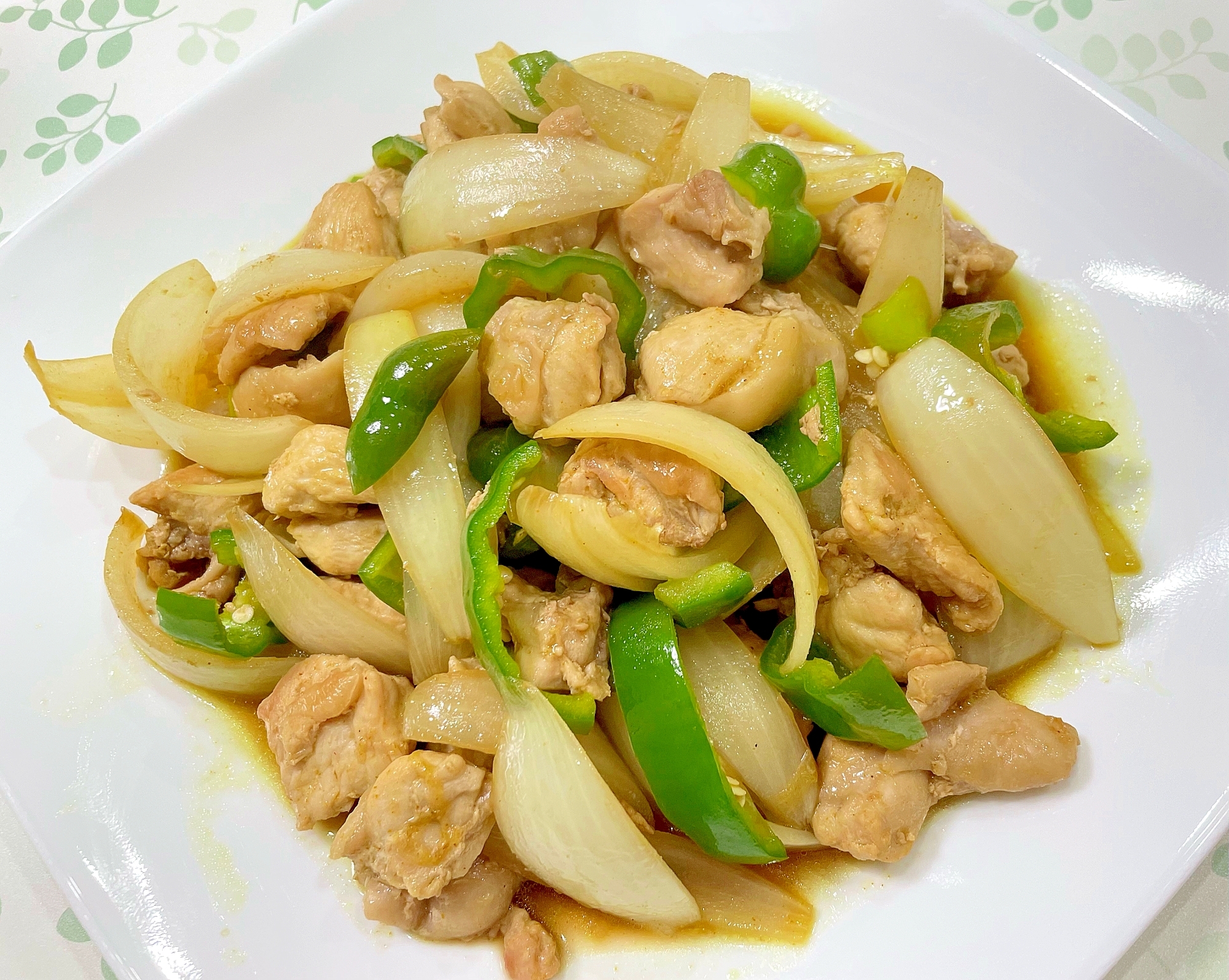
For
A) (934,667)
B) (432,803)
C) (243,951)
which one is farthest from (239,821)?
(934,667)

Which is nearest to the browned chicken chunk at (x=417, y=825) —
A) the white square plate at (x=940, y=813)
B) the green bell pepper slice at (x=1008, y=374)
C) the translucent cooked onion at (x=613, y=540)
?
the white square plate at (x=940, y=813)

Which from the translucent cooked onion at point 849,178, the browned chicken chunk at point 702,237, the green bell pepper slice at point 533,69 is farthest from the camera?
the green bell pepper slice at point 533,69

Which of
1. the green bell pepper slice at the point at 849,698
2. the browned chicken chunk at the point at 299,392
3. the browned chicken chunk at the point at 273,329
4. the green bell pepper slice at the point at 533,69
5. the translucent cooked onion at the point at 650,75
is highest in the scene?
the green bell pepper slice at the point at 533,69

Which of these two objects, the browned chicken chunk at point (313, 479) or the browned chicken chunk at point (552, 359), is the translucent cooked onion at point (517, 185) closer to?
the browned chicken chunk at point (552, 359)

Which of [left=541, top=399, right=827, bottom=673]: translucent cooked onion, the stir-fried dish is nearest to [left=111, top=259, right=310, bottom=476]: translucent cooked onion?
the stir-fried dish

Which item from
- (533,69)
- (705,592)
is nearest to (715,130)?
(533,69)

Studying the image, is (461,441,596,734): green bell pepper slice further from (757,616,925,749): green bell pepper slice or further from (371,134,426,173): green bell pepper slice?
(371,134,426,173): green bell pepper slice

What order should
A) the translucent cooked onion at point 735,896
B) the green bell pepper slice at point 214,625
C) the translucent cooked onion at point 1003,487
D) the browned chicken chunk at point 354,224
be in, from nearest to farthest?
the translucent cooked onion at point 735,896 → the translucent cooked onion at point 1003,487 → the green bell pepper slice at point 214,625 → the browned chicken chunk at point 354,224
